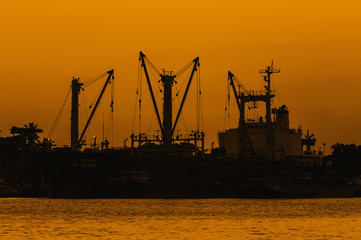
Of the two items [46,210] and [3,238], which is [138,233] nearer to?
[3,238]

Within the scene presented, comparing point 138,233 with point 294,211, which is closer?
point 138,233

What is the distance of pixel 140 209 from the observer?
150 metres

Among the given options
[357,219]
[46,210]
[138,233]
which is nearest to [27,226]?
[138,233]

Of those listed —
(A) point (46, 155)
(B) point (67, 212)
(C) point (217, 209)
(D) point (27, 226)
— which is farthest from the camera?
(A) point (46, 155)

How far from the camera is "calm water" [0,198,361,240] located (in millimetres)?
98625

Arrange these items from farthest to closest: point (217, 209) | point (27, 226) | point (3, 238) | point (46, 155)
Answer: point (46, 155), point (217, 209), point (27, 226), point (3, 238)

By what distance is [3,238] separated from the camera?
3622 inches

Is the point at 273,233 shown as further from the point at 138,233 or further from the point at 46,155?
the point at 46,155

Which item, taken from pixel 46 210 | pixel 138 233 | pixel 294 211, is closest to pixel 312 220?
pixel 294 211

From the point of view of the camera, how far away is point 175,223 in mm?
117000

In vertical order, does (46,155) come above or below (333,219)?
above

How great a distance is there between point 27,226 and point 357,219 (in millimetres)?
46902

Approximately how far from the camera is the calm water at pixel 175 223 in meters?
98.6

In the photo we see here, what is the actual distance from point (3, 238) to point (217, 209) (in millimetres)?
64009
